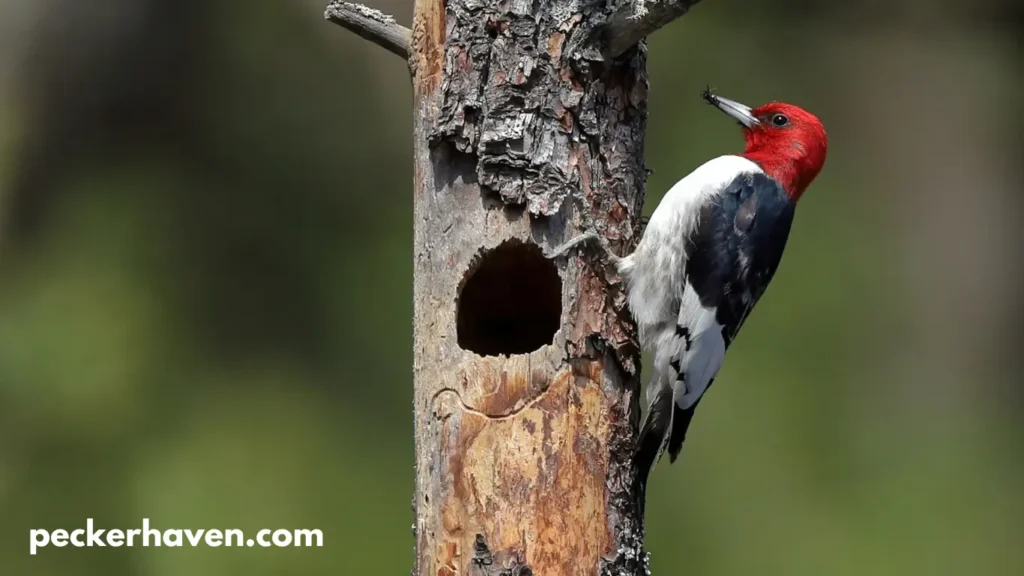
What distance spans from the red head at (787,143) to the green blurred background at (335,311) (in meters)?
2.95

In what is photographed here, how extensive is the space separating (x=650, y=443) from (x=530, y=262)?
624 mm

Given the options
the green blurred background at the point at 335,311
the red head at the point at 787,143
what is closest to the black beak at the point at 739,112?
the red head at the point at 787,143

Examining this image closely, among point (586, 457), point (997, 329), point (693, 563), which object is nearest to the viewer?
point (586, 457)

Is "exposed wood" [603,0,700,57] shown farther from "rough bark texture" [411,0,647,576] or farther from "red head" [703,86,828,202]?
"red head" [703,86,828,202]

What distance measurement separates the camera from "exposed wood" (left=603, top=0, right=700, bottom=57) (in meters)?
3.22

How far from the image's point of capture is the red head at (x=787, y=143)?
4246 millimetres

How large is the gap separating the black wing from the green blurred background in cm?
311

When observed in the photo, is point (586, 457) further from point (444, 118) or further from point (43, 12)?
point (43, 12)

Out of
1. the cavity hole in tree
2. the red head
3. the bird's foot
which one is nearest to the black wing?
the red head

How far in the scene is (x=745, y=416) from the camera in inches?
281

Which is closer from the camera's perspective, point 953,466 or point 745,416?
point 745,416

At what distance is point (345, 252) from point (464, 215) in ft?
13.6

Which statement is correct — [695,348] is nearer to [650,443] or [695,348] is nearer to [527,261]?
[650,443]

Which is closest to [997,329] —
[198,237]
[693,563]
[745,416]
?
[745,416]
